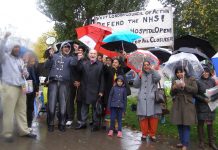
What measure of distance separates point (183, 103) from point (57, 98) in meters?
2.87

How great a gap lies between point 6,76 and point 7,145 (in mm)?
1285

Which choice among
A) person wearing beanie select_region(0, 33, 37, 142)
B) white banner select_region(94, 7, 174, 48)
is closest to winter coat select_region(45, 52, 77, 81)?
person wearing beanie select_region(0, 33, 37, 142)

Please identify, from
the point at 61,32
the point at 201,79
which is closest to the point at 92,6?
the point at 61,32

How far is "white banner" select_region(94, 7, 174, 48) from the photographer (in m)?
9.91

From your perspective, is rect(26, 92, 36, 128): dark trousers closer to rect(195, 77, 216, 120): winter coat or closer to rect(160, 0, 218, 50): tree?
rect(195, 77, 216, 120): winter coat

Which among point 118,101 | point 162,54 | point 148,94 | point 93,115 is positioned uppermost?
point 162,54

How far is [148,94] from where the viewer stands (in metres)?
8.12

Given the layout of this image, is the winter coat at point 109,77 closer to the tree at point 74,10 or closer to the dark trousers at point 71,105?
the dark trousers at point 71,105

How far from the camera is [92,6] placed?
1085 inches

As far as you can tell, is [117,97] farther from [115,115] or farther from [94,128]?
[94,128]

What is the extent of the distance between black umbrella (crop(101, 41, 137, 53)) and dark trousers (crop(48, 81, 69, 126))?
1.64 m

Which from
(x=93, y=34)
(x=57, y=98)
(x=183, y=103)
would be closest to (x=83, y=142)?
(x=57, y=98)

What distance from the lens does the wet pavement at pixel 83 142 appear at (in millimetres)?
7137

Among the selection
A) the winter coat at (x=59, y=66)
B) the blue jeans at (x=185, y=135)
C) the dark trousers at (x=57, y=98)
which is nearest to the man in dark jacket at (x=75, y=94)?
the winter coat at (x=59, y=66)
